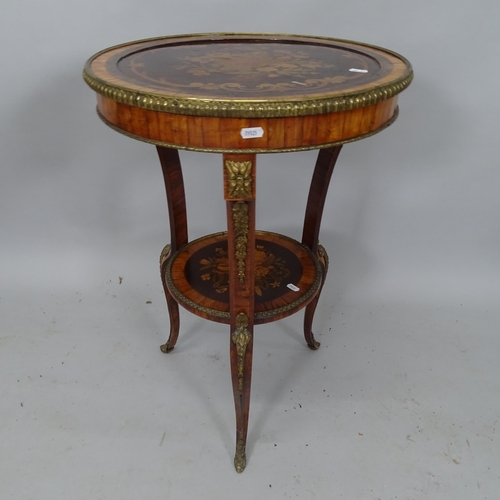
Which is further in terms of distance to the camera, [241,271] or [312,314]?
[312,314]

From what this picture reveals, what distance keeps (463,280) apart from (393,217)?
0.39m

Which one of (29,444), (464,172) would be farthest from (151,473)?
(464,172)

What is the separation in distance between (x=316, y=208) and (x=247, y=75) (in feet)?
2.14

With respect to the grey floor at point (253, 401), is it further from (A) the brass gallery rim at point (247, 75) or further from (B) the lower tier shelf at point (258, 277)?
(A) the brass gallery rim at point (247, 75)

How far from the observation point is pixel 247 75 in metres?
1.16

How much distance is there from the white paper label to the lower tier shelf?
61 cm

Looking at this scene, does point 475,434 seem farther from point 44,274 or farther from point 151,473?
point 44,274

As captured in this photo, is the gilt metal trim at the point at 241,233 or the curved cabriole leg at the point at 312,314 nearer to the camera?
the gilt metal trim at the point at 241,233

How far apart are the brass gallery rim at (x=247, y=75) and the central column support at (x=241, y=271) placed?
127 mm

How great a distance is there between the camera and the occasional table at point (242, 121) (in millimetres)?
980

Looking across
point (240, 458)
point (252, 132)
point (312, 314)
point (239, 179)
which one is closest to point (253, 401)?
point (240, 458)

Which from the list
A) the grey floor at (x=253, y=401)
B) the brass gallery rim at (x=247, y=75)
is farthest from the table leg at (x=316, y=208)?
the brass gallery rim at (x=247, y=75)

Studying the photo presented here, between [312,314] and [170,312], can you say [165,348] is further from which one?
[312,314]

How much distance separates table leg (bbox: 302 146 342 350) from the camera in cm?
161
